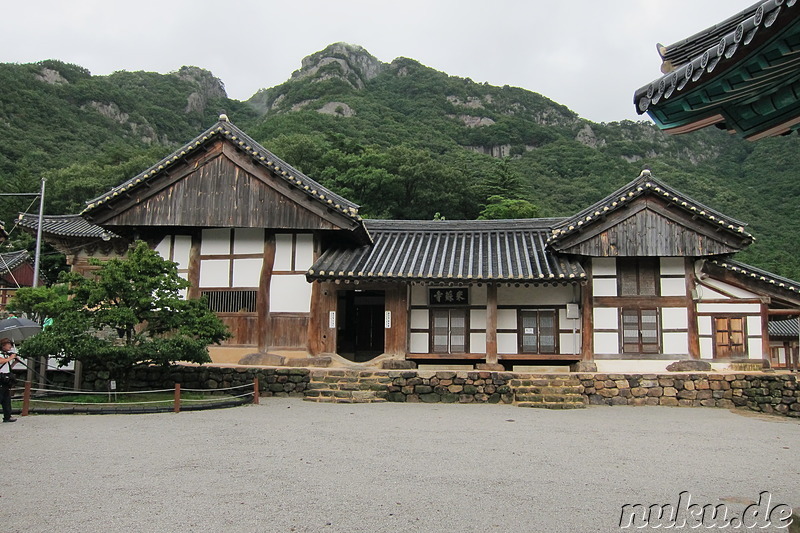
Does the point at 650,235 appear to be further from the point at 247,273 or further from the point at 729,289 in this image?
the point at 247,273

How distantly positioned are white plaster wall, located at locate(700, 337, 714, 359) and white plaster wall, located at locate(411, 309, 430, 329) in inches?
332

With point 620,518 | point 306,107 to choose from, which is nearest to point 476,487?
point 620,518

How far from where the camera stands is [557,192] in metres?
62.3

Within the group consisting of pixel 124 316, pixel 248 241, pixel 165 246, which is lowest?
pixel 124 316

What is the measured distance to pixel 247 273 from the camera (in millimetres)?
18875

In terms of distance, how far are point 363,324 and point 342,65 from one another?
96.8 meters

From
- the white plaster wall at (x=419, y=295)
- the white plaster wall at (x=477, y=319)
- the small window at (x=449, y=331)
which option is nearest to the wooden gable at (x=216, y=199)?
the white plaster wall at (x=419, y=295)

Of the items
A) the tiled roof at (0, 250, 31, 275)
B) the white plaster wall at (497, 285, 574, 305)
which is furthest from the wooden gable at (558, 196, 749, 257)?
the tiled roof at (0, 250, 31, 275)

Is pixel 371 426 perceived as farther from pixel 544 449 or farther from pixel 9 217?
pixel 9 217

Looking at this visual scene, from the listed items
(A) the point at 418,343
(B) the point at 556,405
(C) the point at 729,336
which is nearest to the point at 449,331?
(A) the point at 418,343

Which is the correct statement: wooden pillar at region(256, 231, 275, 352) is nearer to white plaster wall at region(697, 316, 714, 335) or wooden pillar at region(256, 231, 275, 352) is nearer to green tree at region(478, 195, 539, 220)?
white plaster wall at region(697, 316, 714, 335)

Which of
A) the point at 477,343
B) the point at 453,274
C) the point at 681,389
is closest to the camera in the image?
the point at 681,389

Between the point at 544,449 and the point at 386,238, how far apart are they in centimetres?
1170
